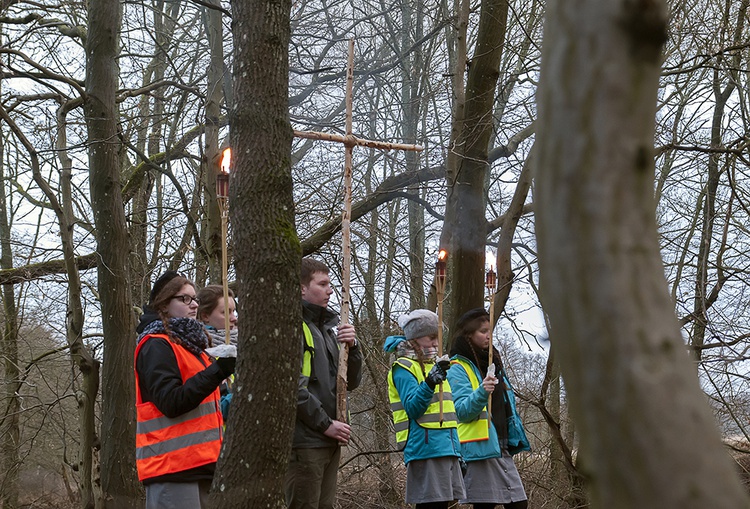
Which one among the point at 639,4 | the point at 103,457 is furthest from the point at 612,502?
the point at 103,457

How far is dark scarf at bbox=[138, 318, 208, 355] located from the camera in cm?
436

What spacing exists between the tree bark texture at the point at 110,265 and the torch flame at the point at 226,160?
396 centimetres

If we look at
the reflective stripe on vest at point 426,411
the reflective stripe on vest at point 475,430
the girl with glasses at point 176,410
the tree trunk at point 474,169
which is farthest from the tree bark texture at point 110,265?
the girl with glasses at point 176,410

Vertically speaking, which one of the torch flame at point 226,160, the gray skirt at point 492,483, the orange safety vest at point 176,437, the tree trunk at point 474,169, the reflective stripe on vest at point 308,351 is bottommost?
the gray skirt at point 492,483

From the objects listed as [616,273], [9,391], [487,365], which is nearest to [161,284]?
[487,365]

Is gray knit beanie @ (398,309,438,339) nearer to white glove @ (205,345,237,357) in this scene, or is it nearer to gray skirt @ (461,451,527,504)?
gray skirt @ (461,451,527,504)

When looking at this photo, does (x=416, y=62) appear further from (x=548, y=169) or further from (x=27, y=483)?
(x=548, y=169)

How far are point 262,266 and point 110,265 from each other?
14.8 ft

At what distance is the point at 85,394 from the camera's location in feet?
28.5

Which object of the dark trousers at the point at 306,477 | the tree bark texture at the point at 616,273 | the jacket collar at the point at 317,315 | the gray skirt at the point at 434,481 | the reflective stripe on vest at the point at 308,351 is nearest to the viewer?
the tree bark texture at the point at 616,273

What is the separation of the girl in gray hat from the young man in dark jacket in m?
0.55

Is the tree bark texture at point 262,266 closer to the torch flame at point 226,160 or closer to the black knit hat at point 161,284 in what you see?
the torch flame at point 226,160

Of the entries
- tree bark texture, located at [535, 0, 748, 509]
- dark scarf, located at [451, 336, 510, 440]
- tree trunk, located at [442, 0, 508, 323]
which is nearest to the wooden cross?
dark scarf, located at [451, 336, 510, 440]

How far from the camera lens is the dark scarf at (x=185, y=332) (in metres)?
4.36
